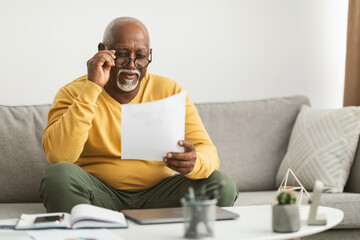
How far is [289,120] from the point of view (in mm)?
2756

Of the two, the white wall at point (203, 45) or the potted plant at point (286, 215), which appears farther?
the white wall at point (203, 45)

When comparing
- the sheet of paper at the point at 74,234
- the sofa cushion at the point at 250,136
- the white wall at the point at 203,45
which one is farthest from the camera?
the white wall at the point at 203,45

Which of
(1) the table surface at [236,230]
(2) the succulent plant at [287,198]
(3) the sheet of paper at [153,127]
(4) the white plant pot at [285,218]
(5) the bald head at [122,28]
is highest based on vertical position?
(5) the bald head at [122,28]

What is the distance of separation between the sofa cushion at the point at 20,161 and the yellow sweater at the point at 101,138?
0.38 meters

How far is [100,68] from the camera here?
6.45 ft

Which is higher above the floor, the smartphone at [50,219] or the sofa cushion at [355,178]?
A: the smartphone at [50,219]

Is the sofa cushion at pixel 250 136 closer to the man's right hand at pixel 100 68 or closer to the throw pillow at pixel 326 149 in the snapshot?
the throw pillow at pixel 326 149

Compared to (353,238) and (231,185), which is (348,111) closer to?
(353,238)

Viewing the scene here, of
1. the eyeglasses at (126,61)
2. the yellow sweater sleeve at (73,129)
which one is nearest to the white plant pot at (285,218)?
the yellow sweater sleeve at (73,129)

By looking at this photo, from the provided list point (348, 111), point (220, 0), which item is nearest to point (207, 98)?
point (220, 0)

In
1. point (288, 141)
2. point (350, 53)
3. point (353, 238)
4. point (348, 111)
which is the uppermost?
point (350, 53)

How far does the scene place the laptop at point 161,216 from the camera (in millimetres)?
1417

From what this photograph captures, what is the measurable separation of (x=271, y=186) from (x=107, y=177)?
3.17 ft

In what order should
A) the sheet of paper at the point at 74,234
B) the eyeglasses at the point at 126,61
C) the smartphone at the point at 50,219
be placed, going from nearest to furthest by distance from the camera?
the sheet of paper at the point at 74,234, the smartphone at the point at 50,219, the eyeglasses at the point at 126,61
